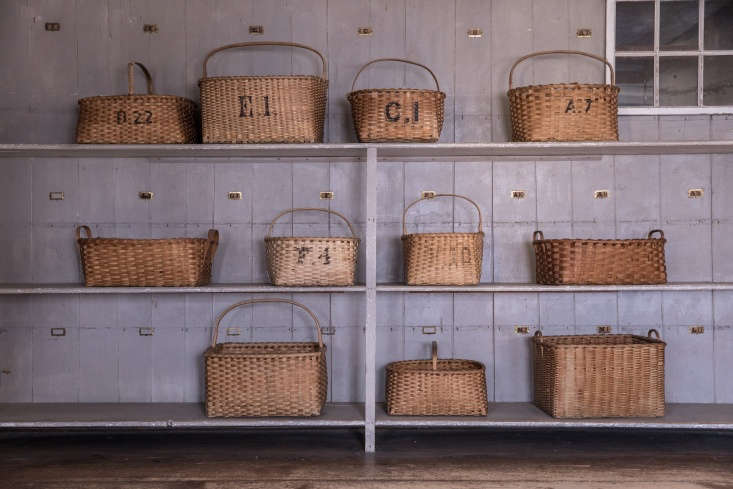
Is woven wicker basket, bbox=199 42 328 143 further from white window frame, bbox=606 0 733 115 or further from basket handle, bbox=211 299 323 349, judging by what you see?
white window frame, bbox=606 0 733 115

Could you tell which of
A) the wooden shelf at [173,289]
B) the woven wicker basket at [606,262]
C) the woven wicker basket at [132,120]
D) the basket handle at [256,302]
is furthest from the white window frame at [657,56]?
the woven wicker basket at [132,120]

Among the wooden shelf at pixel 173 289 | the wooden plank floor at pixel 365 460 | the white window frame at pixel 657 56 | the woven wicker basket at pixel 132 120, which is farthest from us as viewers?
the white window frame at pixel 657 56

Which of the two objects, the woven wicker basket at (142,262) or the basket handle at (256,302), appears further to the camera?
the basket handle at (256,302)

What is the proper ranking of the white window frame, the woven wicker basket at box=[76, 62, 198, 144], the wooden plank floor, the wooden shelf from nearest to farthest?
the wooden plank floor
the wooden shelf
the woven wicker basket at box=[76, 62, 198, 144]
the white window frame

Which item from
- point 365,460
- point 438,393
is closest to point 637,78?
point 438,393

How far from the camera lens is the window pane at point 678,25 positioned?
435 cm

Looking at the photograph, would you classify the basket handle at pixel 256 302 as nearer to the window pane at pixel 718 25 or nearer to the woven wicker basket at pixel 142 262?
the woven wicker basket at pixel 142 262

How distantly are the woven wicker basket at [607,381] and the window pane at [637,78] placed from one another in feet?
4.98

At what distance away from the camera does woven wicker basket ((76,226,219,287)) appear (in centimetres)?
380

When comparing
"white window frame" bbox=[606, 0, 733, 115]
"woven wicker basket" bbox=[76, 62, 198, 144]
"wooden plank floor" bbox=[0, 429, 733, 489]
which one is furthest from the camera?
"white window frame" bbox=[606, 0, 733, 115]

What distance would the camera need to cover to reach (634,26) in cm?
436

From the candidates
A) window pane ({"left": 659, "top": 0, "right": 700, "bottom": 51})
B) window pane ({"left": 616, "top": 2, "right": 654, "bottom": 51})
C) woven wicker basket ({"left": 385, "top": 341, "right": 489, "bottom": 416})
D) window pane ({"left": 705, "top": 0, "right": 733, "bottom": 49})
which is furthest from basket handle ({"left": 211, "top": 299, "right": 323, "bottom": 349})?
window pane ({"left": 705, "top": 0, "right": 733, "bottom": 49})

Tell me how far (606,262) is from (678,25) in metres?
1.64

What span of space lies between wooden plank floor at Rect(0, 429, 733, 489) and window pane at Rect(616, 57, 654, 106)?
1.97 metres
